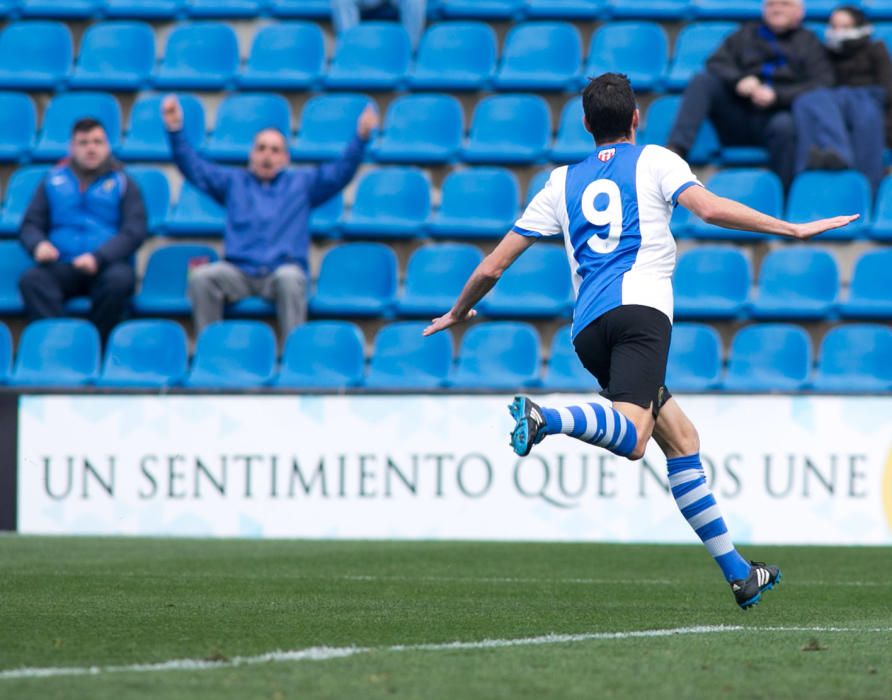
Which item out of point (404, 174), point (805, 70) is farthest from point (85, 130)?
point (805, 70)

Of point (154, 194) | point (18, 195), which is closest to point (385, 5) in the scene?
point (154, 194)

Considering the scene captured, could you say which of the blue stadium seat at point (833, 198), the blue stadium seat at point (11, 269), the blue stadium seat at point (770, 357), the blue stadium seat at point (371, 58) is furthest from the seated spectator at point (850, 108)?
the blue stadium seat at point (11, 269)

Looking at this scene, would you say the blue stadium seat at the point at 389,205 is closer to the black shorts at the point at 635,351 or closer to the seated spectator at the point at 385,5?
the seated spectator at the point at 385,5

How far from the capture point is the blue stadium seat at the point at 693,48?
1212 cm

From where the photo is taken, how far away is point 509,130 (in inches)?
469

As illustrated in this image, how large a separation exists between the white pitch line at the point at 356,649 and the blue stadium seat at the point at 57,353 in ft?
20.5

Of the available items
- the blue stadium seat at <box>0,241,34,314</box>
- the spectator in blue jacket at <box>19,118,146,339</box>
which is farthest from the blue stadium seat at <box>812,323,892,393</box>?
the blue stadium seat at <box>0,241,34,314</box>

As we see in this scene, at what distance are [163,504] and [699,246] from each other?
4.13 metres

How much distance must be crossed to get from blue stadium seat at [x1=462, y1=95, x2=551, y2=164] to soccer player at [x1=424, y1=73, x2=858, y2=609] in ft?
20.2

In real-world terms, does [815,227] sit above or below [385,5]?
below

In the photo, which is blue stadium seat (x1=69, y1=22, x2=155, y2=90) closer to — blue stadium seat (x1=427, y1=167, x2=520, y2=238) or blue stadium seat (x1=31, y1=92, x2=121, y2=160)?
blue stadium seat (x1=31, y1=92, x2=121, y2=160)

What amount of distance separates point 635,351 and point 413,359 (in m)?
4.97

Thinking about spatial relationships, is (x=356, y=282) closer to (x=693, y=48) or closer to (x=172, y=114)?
(x=172, y=114)

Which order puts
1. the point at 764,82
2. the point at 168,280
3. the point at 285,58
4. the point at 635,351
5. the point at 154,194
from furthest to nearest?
the point at 285,58 < the point at 154,194 < the point at 764,82 < the point at 168,280 < the point at 635,351
